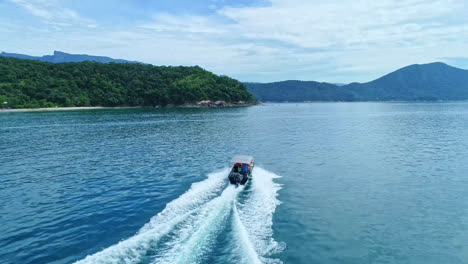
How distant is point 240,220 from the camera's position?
68.6 ft

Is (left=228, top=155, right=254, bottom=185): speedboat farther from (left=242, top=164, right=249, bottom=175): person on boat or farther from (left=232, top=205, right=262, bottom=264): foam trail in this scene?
(left=232, top=205, right=262, bottom=264): foam trail

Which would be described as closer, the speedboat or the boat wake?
the boat wake

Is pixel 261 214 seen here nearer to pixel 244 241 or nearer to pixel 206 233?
pixel 244 241

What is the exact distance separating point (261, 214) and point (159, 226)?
8.49m

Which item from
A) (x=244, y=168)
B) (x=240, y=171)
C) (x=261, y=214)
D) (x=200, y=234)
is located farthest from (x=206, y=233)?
(x=244, y=168)

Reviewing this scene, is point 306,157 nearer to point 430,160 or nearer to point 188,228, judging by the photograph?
point 430,160

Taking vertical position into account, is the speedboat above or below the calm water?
above

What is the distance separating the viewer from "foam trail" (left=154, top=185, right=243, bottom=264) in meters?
15.6

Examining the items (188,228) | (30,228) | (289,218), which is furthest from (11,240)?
(289,218)

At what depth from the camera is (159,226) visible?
62.3ft

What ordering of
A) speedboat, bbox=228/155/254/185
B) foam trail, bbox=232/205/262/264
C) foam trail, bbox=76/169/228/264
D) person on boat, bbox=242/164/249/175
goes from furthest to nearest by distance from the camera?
person on boat, bbox=242/164/249/175
speedboat, bbox=228/155/254/185
foam trail, bbox=232/205/262/264
foam trail, bbox=76/169/228/264

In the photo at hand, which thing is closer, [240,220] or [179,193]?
[240,220]

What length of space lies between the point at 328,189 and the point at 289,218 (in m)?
9.02

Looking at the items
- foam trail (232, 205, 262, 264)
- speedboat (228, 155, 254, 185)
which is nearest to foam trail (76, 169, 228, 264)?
speedboat (228, 155, 254, 185)
